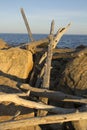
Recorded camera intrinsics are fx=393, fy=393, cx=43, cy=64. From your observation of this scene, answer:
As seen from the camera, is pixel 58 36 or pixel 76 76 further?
pixel 58 36

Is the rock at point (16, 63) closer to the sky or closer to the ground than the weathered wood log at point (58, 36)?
closer to the ground

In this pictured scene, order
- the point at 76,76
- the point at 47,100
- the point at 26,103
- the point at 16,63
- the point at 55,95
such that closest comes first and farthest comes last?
the point at 26,103 → the point at 55,95 → the point at 47,100 → the point at 76,76 → the point at 16,63

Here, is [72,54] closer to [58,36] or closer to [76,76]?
[58,36]

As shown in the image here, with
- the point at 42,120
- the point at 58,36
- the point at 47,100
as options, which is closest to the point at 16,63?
the point at 58,36

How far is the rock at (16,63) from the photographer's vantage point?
14602 mm

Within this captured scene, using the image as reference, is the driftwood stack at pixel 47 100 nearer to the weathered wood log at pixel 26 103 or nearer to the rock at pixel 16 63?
the weathered wood log at pixel 26 103

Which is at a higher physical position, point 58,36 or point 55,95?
point 58,36

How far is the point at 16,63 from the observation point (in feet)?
48.9

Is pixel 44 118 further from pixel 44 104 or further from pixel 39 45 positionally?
pixel 39 45

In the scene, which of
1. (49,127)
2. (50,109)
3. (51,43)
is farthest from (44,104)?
(51,43)

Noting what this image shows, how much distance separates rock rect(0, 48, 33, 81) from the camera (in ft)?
47.9

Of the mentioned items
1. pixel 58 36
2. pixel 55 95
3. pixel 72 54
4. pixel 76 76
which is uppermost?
pixel 58 36

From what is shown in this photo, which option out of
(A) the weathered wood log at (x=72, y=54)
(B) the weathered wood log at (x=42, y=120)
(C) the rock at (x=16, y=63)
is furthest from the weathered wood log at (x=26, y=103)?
(C) the rock at (x=16, y=63)

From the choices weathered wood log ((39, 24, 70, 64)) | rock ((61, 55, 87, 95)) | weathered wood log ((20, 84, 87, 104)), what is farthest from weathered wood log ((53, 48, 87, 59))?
weathered wood log ((20, 84, 87, 104))
